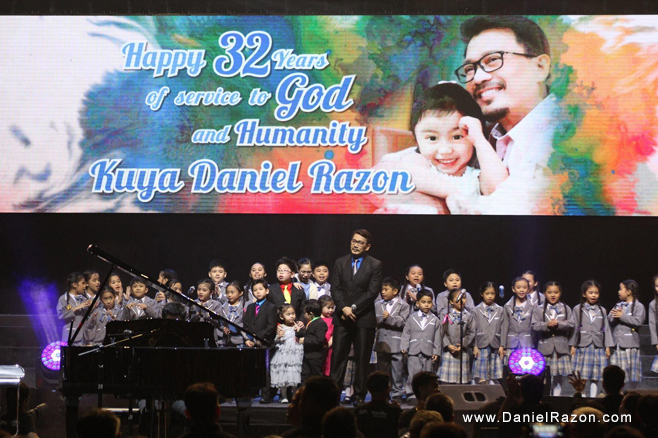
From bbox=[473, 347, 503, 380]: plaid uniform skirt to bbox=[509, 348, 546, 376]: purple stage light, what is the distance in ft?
0.59

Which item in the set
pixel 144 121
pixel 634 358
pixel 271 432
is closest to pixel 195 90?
pixel 144 121

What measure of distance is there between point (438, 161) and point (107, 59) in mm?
4367

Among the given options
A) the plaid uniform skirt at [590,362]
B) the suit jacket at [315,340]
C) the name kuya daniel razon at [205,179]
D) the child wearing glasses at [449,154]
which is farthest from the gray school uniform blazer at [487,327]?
the name kuya daniel razon at [205,179]

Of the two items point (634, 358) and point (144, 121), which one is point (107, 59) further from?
point (634, 358)

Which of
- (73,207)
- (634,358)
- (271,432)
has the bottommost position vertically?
(271,432)

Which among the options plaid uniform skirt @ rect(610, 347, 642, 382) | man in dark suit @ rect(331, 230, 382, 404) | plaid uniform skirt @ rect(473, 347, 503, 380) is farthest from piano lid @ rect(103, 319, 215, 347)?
plaid uniform skirt @ rect(610, 347, 642, 382)

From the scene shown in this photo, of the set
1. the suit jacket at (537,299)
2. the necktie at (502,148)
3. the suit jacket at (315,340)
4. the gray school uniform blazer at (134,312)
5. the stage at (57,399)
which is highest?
the necktie at (502,148)

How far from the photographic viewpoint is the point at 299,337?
9.09m

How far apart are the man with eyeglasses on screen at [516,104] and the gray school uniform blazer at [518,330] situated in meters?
1.34

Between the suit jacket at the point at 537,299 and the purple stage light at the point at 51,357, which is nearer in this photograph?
the purple stage light at the point at 51,357

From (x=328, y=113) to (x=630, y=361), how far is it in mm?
4630

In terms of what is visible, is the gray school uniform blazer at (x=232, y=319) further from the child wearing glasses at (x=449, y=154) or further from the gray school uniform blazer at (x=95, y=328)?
the child wearing glasses at (x=449, y=154)

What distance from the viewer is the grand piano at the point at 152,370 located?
5996mm

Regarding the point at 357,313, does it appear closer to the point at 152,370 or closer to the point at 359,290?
the point at 359,290
